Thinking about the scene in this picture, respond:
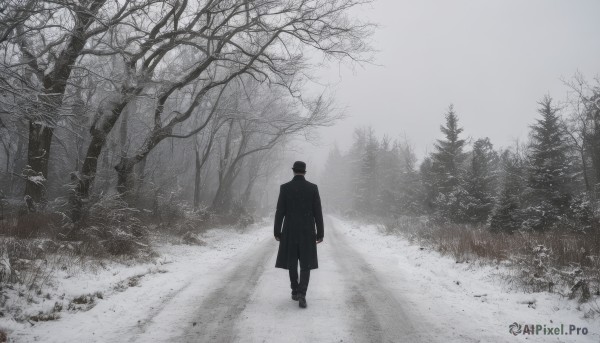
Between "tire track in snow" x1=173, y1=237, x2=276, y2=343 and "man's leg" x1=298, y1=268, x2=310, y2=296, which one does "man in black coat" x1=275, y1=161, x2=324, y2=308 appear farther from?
"tire track in snow" x1=173, y1=237, x2=276, y2=343

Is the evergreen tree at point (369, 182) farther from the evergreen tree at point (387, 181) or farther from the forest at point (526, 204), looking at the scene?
the forest at point (526, 204)

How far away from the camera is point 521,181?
21.3m

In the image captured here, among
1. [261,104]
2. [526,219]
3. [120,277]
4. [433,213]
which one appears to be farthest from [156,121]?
[433,213]

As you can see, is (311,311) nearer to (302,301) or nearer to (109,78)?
Result: (302,301)

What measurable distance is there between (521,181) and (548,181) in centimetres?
390

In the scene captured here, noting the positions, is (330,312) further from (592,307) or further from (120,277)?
(120,277)

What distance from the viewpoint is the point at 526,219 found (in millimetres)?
16828

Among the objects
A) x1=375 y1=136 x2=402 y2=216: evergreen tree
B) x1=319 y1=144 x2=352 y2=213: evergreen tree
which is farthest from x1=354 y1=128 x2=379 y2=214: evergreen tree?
x1=319 y1=144 x2=352 y2=213: evergreen tree

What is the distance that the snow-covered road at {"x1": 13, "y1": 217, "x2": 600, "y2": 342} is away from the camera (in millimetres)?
4113

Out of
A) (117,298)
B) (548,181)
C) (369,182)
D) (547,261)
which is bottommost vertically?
(117,298)

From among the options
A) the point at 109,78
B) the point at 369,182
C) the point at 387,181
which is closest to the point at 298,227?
the point at 109,78

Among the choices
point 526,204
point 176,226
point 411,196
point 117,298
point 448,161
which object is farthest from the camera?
point 411,196

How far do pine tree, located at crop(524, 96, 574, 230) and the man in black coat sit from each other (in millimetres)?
14500

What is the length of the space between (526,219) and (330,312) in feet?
51.6
